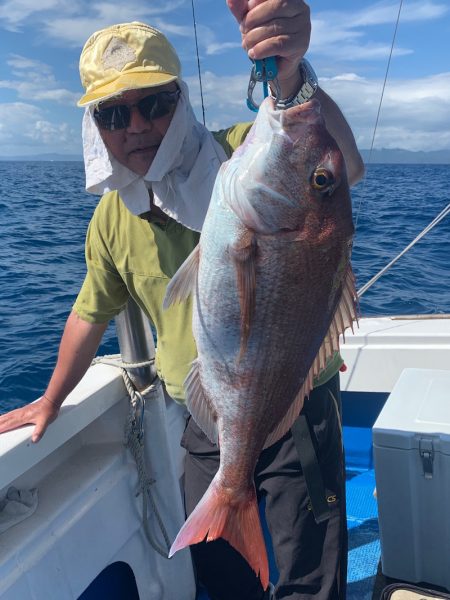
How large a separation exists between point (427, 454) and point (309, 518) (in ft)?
2.04

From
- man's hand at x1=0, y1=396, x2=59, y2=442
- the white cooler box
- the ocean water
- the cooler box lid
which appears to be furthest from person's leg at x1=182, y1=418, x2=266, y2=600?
the ocean water

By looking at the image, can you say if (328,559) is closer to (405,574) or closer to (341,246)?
(405,574)

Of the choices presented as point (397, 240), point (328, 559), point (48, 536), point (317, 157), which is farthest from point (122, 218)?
point (397, 240)

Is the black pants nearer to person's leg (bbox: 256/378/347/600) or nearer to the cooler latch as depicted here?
person's leg (bbox: 256/378/347/600)

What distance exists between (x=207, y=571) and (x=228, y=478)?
2.92ft

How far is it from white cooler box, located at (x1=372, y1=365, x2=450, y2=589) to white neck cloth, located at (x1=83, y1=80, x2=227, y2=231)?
1284mm

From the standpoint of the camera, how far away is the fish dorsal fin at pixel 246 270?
1.39 meters

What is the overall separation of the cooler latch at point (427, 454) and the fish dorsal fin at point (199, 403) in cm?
107

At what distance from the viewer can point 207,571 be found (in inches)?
91.7

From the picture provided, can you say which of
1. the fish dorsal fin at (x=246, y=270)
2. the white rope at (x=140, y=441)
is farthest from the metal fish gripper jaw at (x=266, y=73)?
the white rope at (x=140, y=441)

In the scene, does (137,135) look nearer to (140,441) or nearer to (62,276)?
(140,441)

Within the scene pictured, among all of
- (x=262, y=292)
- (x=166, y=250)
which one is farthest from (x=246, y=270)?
(x=166, y=250)

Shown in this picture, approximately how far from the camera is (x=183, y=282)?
1.53m

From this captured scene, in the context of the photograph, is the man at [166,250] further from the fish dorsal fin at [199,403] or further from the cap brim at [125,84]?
the fish dorsal fin at [199,403]
